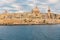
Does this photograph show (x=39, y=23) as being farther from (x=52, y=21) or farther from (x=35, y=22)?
(x=52, y=21)

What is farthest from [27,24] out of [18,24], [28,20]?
[28,20]

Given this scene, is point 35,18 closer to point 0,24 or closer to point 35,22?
point 35,22

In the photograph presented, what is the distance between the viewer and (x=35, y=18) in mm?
38531

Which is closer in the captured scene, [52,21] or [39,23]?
[52,21]

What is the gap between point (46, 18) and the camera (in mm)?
35906

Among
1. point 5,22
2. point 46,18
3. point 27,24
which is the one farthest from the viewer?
point 27,24

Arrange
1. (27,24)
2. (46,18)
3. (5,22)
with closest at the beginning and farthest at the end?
(46,18) < (5,22) < (27,24)

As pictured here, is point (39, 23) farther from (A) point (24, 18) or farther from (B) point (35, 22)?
(A) point (24, 18)

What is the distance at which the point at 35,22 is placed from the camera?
40062 mm

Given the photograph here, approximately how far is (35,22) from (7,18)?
6.30 metres

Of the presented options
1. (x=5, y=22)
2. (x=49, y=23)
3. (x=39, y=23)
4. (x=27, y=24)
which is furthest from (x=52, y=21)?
(x=5, y=22)

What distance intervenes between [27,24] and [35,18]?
366 cm

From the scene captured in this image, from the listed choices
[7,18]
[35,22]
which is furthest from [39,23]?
[7,18]

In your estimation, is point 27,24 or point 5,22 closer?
point 5,22
